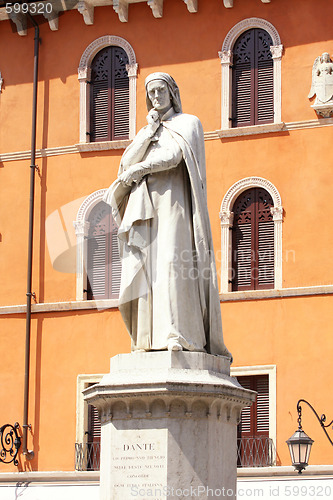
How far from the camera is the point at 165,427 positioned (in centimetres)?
912

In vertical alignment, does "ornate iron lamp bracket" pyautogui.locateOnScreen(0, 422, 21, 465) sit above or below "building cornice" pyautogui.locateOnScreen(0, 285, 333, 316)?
below

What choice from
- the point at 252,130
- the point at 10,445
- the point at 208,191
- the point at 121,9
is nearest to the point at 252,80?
the point at 252,130

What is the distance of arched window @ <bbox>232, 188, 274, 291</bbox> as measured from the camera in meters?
22.9

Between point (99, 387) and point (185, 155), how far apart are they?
1.92 meters

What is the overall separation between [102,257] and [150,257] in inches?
566

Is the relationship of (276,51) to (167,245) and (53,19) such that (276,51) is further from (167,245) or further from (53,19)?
(167,245)

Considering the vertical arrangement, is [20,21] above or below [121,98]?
above

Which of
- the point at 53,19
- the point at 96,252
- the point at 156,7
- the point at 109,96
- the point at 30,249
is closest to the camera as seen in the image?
the point at 96,252

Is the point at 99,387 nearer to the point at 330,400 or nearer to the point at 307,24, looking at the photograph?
the point at 330,400

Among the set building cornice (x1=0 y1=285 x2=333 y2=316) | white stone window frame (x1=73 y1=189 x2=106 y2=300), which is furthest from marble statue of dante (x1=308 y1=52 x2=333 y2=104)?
white stone window frame (x1=73 y1=189 x2=106 y2=300)

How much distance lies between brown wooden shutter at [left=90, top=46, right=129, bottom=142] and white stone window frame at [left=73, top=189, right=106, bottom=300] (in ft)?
4.17

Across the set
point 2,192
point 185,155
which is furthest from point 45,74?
point 185,155

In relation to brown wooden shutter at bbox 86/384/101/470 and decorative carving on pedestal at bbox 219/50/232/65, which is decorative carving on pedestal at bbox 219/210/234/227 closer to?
decorative carving on pedestal at bbox 219/50/232/65

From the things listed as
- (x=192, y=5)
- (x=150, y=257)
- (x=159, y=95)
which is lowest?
(x=150, y=257)
